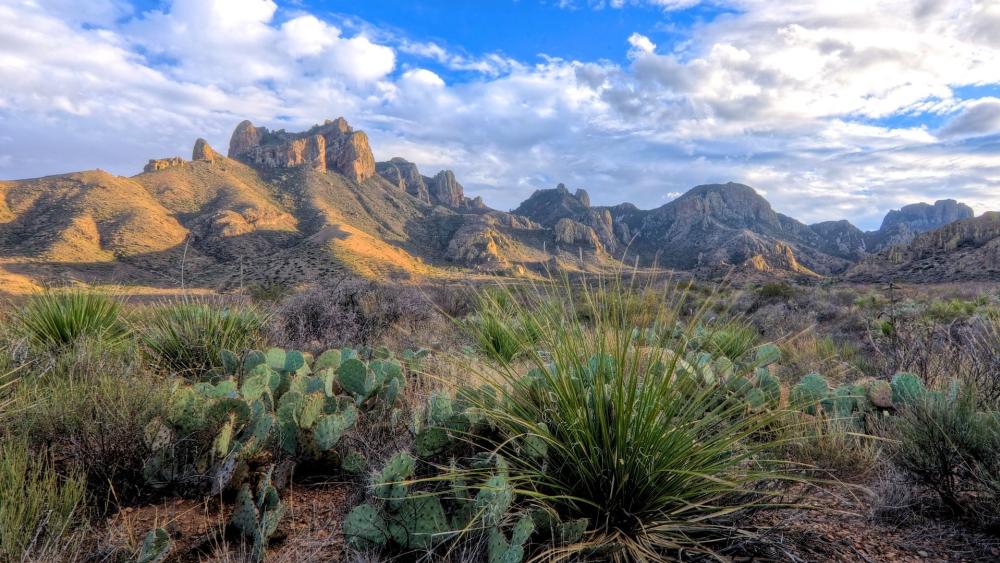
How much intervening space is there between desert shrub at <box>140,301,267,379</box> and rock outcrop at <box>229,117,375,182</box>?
8671 centimetres

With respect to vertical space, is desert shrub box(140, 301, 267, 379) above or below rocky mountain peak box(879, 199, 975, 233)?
below

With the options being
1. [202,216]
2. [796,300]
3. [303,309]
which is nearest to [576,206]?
[202,216]

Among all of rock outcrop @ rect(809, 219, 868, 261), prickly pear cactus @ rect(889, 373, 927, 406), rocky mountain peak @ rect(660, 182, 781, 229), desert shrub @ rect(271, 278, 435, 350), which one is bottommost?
desert shrub @ rect(271, 278, 435, 350)

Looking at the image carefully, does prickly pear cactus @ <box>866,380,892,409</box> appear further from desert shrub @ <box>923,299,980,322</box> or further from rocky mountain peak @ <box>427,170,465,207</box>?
rocky mountain peak @ <box>427,170,465,207</box>

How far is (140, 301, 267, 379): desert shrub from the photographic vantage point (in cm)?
465

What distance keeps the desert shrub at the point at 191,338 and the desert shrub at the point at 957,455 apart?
204 inches

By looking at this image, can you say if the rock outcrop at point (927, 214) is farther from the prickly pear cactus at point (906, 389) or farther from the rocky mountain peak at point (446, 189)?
the prickly pear cactus at point (906, 389)

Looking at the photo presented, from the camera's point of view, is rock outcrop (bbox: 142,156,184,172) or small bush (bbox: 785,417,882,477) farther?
rock outcrop (bbox: 142,156,184,172)

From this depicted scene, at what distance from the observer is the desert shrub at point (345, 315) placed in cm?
754

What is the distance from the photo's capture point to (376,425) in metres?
3.00

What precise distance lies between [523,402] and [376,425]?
3.38 ft

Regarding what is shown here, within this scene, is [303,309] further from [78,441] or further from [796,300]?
[796,300]

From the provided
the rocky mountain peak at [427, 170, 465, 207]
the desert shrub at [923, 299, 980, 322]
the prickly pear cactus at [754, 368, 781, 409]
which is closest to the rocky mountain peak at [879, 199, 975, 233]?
the rocky mountain peak at [427, 170, 465, 207]

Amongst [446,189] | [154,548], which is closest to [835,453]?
[154,548]
